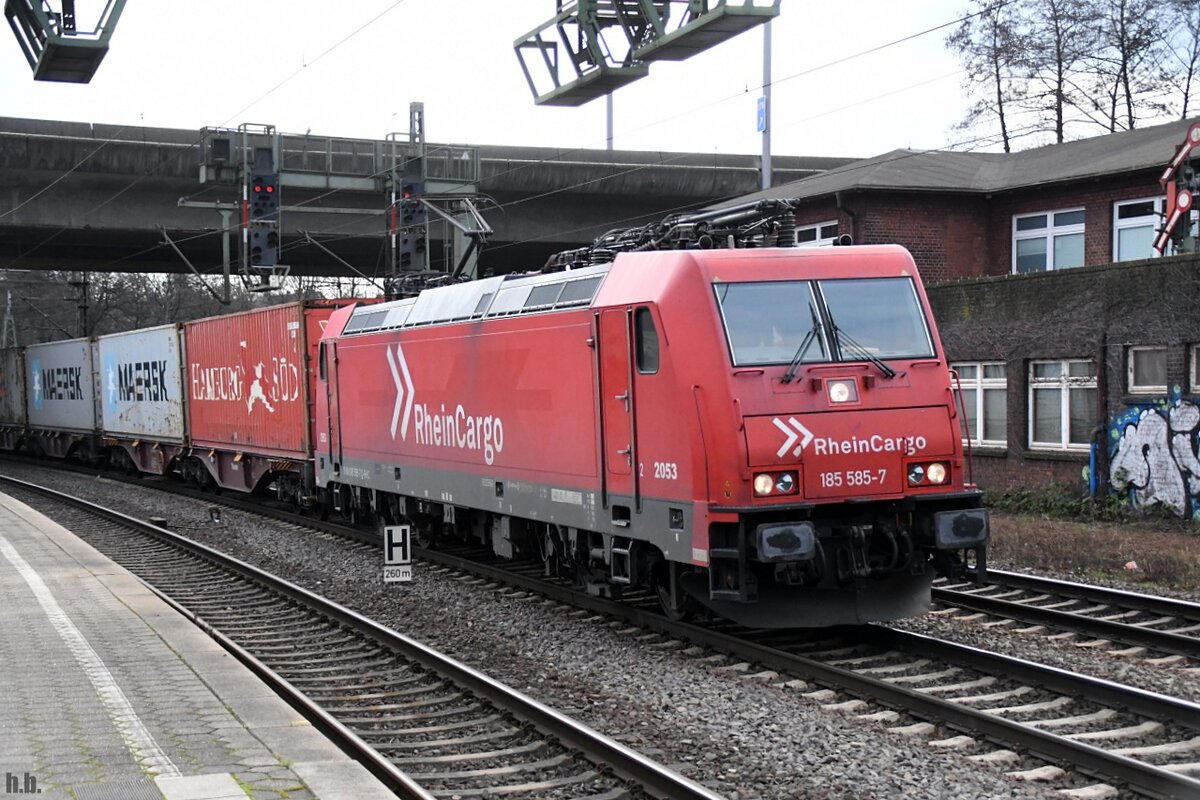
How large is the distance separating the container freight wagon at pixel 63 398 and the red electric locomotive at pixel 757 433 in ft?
89.3

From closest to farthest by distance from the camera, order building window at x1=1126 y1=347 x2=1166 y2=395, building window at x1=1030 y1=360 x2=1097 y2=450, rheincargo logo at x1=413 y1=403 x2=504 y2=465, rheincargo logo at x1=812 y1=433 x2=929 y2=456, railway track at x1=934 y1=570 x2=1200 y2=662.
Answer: rheincargo logo at x1=812 y1=433 x2=929 y2=456
railway track at x1=934 y1=570 x2=1200 y2=662
rheincargo logo at x1=413 y1=403 x2=504 y2=465
building window at x1=1126 y1=347 x2=1166 y2=395
building window at x1=1030 y1=360 x2=1097 y2=450

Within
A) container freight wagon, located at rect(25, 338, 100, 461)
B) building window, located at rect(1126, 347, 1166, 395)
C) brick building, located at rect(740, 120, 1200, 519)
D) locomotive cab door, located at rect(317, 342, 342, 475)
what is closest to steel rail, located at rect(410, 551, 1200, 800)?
locomotive cab door, located at rect(317, 342, 342, 475)

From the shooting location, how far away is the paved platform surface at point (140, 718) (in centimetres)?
624

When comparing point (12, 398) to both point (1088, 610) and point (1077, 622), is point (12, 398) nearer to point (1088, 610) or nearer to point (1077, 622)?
point (1088, 610)

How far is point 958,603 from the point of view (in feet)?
39.3

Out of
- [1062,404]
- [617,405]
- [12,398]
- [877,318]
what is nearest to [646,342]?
[617,405]

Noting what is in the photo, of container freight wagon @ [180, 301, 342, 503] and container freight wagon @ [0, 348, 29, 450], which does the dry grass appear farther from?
container freight wagon @ [0, 348, 29, 450]

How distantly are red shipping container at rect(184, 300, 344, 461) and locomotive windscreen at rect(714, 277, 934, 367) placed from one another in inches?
484

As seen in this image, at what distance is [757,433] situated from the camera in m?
9.57

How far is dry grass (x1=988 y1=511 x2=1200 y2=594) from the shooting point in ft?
45.3

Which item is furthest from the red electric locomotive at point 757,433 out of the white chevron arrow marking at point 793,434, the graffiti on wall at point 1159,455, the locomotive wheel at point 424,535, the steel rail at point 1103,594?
the graffiti on wall at point 1159,455

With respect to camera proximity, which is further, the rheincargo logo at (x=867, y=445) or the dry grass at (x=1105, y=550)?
the dry grass at (x=1105, y=550)

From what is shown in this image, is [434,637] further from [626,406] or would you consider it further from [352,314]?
[352,314]

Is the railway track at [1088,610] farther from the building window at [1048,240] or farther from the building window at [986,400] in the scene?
the building window at [1048,240]
